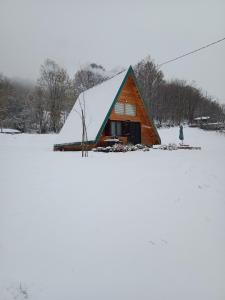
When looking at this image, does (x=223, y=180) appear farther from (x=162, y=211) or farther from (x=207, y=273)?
(x=207, y=273)

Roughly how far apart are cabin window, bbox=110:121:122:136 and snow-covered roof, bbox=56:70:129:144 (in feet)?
4.99

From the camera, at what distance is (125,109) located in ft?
53.3

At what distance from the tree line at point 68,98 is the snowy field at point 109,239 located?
25800mm

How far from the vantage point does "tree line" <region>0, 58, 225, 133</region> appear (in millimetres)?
35969

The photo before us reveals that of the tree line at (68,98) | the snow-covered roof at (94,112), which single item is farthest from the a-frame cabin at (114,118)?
the tree line at (68,98)

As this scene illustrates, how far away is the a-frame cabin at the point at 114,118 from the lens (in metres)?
14.4

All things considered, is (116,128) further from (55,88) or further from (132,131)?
(55,88)

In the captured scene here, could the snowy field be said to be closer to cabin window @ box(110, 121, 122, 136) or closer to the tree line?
cabin window @ box(110, 121, 122, 136)

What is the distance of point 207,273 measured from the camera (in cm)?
268

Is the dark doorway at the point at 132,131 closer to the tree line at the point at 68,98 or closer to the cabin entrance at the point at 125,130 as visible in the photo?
the cabin entrance at the point at 125,130

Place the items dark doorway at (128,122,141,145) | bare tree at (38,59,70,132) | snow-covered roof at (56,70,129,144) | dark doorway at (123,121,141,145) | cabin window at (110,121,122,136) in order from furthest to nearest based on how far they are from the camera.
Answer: bare tree at (38,59,70,132) < dark doorway at (128,122,141,145) < dark doorway at (123,121,141,145) < cabin window at (110,121,122,136) < snow-covered roof at (56,70,129,144)

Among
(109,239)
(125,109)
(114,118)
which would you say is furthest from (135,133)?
(109,239)

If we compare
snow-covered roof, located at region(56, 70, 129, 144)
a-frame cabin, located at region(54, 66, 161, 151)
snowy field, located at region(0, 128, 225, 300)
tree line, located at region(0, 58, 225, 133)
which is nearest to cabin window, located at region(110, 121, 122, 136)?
a-frame cabin, located at region(54, 66, 161, 151)

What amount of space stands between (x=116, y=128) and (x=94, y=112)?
6.50ft
